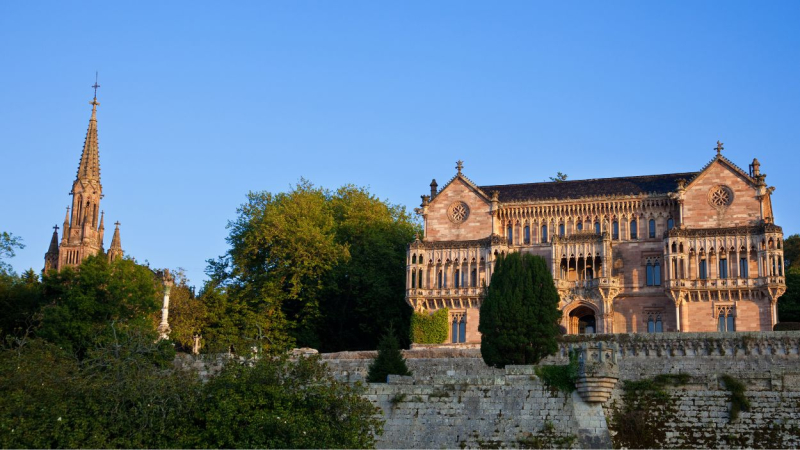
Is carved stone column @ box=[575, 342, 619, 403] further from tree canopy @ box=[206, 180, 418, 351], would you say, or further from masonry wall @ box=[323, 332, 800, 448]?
tree canopy @ box=[206, 180, 418, 351]

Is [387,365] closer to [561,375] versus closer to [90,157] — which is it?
[561,375]

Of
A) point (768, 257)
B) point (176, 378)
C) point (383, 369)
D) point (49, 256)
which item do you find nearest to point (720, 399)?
point (383, 369)

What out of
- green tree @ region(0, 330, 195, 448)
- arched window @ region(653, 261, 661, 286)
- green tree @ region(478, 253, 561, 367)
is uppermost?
arched window @ region(653, 261, 661, 286)

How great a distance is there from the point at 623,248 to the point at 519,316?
2151cm

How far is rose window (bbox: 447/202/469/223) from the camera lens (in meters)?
74.9

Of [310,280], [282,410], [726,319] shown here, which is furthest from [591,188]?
[282,410]

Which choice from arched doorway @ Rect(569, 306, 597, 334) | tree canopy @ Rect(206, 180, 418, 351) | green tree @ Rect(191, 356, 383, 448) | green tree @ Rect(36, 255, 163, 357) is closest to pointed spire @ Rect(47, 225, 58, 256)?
tree canopy @ Rect(206, 180, 418, 351)

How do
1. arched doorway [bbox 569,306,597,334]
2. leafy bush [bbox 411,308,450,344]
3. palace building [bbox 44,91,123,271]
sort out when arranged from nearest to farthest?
leafy bush [bbox 411,308,450,344], arched doorway [bbox 569,306,597,334], palace building [bbox 44,91,123,271]

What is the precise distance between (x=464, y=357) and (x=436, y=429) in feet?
67.0

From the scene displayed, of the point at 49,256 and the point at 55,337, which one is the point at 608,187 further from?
the point at 49,256

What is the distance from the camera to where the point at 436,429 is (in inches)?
1542

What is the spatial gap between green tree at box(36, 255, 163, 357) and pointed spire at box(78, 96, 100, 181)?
1560 inches

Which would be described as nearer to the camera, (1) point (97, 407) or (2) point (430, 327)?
(1) point (97, 407)

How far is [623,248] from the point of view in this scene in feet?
236
